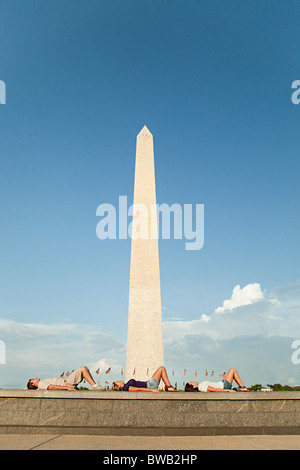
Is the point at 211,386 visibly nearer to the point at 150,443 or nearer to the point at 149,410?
the point at 149,410

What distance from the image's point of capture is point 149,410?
8609 millimetres

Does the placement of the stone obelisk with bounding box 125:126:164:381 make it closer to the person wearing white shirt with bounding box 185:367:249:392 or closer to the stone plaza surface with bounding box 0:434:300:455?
the person wearing white shirt with bounding box 185:367:249:392

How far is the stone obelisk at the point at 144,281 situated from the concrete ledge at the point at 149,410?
10.3m

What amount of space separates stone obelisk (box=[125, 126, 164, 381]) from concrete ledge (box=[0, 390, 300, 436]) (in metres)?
10.3

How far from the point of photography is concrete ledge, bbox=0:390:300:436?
8.51m

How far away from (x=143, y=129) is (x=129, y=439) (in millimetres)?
20510

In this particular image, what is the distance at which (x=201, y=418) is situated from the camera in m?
8.55

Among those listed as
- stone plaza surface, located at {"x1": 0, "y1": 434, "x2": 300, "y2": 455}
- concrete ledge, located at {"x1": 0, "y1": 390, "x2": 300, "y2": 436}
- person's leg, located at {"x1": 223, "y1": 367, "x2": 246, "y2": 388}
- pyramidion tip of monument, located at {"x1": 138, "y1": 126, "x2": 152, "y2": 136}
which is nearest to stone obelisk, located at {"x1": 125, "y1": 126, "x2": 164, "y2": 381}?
pyramidion tip of monument, located at {"x1": 138, "y1": 126, "x2": 152, "y2": 136}

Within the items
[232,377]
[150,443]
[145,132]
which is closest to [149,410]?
[150,443]

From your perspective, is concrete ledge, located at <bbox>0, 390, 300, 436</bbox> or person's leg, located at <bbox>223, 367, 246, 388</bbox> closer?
concrete ledge, located at <bbox>0, 390, 300, 436</bbox>

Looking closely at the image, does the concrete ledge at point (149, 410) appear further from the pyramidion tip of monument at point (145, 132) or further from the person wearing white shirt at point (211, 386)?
the pyramidion tip of monument at point (145, 132)

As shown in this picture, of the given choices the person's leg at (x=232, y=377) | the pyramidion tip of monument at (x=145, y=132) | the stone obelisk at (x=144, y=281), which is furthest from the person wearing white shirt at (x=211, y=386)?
→ the pyramidion tip of monument at (x=145, y=132)

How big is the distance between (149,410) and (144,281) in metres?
12.8

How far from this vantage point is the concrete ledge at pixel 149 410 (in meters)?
8.51
